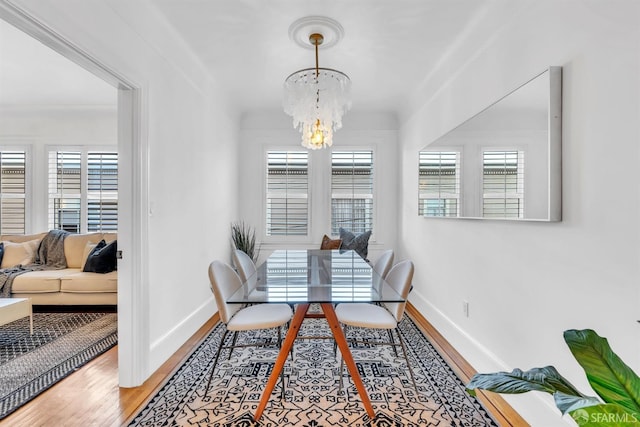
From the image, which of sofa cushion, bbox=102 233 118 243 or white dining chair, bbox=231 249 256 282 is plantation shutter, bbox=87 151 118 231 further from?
white dining chair, bbox=231 249 256 282

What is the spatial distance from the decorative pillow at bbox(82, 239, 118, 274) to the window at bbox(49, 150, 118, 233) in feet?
3.13

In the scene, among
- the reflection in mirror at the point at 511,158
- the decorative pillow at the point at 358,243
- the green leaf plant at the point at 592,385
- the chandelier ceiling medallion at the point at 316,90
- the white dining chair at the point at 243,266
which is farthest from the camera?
the decorative pillow at the point at 358,243

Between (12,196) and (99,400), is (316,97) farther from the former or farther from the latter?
(12,196)

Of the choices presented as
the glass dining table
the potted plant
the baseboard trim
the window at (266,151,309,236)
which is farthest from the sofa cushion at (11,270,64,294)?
the baseboard trim

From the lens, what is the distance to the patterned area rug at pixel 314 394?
70.4 inches

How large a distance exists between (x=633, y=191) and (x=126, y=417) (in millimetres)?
2621

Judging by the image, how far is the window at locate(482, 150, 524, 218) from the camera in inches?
73.8

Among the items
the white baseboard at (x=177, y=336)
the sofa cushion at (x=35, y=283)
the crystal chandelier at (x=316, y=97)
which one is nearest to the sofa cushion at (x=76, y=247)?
the sofa cushion at (x=35, y=283)

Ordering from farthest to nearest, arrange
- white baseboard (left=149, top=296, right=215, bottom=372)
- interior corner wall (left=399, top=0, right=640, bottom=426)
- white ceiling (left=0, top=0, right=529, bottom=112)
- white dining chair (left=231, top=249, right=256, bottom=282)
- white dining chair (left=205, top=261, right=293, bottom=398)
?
white dining chair (left=231, top=249, right=256, bottom=282)
white baseboard (left=149, top=296, right=215, bottom=372)
white ceiling (left=0, top=0, right=529, bottom=112)
white dining chair (left=205, top=261, right=293, bottom=398)
interior corner wall (left=399, top=0, right=640, bottom=426)

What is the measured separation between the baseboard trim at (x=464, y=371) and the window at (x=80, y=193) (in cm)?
432

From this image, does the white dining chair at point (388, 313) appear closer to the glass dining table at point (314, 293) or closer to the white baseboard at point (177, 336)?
the glass dining table at point (314, 293)

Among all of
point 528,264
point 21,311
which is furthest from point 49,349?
point 528,264

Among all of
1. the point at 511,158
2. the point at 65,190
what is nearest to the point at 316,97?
the point at 511,158

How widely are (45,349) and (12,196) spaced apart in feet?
10.1
